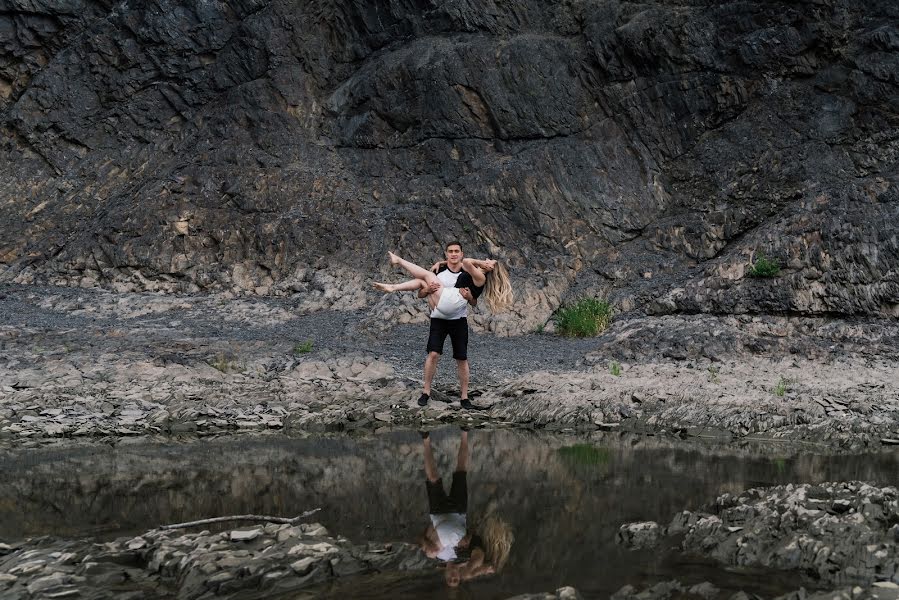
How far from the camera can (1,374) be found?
9.52 m

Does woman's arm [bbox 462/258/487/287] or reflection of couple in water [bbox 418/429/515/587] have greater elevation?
woman's arm [bbox 462/258/487/287]

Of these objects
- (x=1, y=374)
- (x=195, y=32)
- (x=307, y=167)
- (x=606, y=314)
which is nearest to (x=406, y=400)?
(x=1, y=374)

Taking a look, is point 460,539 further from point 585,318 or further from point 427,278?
point 585,318

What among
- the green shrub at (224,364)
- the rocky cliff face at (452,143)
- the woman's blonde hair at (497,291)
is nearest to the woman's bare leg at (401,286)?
the woman's blonde hair at (497,291)

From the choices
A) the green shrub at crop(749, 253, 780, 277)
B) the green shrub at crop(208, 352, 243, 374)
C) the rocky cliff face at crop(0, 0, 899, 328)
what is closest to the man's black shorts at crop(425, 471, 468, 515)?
the green shrub at crop(208, 352, 243, 374)

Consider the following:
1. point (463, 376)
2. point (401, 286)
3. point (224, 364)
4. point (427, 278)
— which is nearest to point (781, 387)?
point (463, 376)

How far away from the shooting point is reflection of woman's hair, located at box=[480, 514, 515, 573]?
15.0 ft

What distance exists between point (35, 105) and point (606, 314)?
52.3ft

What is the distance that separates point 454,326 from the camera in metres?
8.97

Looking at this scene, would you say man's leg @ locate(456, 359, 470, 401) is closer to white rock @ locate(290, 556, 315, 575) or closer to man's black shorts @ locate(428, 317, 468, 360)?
man's black shorts @ locate(428, 317, 468, 360)

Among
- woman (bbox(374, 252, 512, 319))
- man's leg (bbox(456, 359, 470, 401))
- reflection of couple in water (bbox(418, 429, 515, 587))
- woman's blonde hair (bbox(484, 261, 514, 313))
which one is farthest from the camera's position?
man's leg (bbox(456, 359, 470, 401))

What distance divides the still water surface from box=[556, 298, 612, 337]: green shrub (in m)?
5.75

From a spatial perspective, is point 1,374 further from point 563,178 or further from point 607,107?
point 607,107

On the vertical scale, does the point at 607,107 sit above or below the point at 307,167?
above
